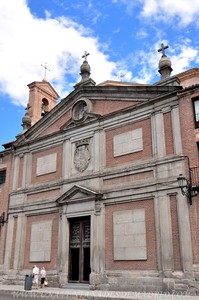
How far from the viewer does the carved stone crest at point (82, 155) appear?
18484 mm

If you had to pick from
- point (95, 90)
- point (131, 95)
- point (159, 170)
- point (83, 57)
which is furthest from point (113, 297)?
point (83, 57)

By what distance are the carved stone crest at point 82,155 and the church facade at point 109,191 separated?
0.06m

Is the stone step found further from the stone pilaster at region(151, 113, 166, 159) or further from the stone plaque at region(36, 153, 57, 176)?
the stone pilaster at region(151, 113, 166, 159)

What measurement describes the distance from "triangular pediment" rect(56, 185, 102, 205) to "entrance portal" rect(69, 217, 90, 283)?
1.07 metres

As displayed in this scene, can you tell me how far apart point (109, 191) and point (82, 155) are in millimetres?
2993

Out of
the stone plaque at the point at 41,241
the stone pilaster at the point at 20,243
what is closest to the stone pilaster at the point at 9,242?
the stone pilaster at the point at 20,243

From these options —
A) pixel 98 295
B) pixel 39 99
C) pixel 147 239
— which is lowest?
pixel 98 295

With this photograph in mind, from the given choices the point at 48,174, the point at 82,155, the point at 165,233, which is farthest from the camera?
the point at 48,174

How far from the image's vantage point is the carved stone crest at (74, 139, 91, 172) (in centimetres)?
1848

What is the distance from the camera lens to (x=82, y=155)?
18781 mm

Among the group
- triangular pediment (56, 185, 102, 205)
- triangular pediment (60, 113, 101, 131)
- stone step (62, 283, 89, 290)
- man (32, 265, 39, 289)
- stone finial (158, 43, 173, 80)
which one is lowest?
stone step (62, 283, 89, 290)

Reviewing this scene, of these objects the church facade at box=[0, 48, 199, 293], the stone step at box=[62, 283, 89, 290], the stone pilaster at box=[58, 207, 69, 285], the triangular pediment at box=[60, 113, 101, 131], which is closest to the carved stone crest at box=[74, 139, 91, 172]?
the church facade at box=[0, 48, 199, 293]

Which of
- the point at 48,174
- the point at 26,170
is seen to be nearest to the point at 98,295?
the point at 48,174

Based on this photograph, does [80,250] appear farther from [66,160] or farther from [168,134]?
[168,134]
